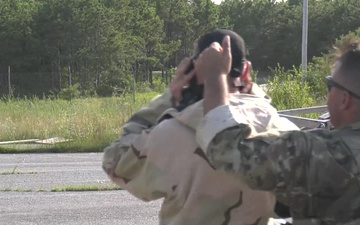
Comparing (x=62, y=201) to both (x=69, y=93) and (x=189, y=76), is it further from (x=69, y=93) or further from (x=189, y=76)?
(x=69, y=93)

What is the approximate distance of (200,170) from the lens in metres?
2.54

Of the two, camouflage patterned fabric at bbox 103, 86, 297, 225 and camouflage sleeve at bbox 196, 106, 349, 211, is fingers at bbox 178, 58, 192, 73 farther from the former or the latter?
camouflage sleeve at bbox 196, 106, 349, 211

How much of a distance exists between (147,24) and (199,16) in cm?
884

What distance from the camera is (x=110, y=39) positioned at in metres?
64.6

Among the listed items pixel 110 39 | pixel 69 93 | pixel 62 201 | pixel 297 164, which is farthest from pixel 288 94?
pixel 110 39

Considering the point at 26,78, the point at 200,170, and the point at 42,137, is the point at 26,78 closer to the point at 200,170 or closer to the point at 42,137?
the point at 42,137

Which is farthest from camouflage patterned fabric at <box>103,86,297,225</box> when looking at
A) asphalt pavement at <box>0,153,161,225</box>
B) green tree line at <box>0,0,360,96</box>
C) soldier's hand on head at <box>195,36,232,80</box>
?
green tree line at <box>0,0,360,96</box>

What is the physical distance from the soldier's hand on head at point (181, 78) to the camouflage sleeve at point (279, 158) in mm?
290

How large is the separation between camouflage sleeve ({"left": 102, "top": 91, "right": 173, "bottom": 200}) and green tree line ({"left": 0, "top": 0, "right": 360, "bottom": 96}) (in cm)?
5058

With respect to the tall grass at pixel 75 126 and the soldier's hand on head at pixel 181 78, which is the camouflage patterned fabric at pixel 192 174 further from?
the tall grass at pixel 75 126

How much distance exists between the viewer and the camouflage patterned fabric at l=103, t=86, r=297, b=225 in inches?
99.4

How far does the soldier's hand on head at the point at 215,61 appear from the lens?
2.39 metres

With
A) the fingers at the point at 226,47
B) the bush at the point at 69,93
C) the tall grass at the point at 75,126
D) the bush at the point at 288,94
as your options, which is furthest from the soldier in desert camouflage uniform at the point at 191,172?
the bush at the point at 69,93

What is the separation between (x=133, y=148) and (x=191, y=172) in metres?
0.24
